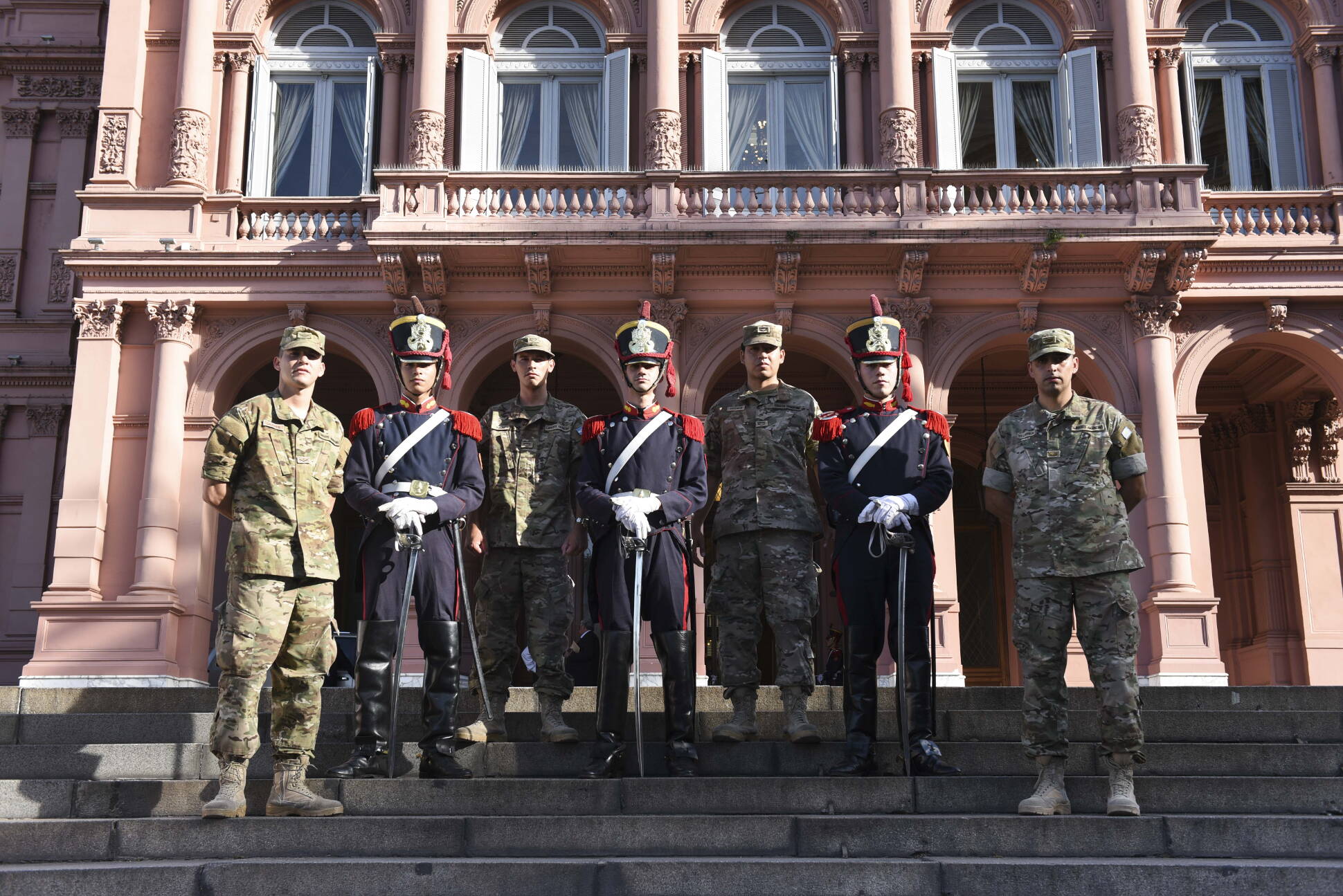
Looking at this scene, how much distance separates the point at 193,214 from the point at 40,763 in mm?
9859

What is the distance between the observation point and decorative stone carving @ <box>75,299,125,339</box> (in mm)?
15516

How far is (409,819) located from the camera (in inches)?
227

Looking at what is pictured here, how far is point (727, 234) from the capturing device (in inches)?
594

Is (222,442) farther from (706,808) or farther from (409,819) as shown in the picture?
(706,808)

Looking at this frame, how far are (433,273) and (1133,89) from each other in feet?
28.7

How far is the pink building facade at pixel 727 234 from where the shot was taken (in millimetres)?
15078

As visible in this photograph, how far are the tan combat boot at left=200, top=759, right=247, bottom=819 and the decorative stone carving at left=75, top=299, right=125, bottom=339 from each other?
10.9 m

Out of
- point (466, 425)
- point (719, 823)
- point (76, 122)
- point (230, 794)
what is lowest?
point (719, 823)

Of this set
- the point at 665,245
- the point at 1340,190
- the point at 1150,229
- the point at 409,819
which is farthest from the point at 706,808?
the point at 1340,190

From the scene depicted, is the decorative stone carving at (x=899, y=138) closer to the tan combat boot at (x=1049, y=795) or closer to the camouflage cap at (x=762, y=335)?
the camouflage cap at (x=762, y=335)

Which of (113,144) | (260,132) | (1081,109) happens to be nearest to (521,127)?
(260,132)

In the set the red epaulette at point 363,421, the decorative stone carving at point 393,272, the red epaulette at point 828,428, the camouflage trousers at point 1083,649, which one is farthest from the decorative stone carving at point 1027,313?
the red epaulette at point 363,421

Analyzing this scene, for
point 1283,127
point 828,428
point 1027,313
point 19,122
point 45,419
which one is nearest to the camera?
point 828,428

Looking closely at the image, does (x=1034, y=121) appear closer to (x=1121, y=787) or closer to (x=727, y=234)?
(x=727, y=234)
